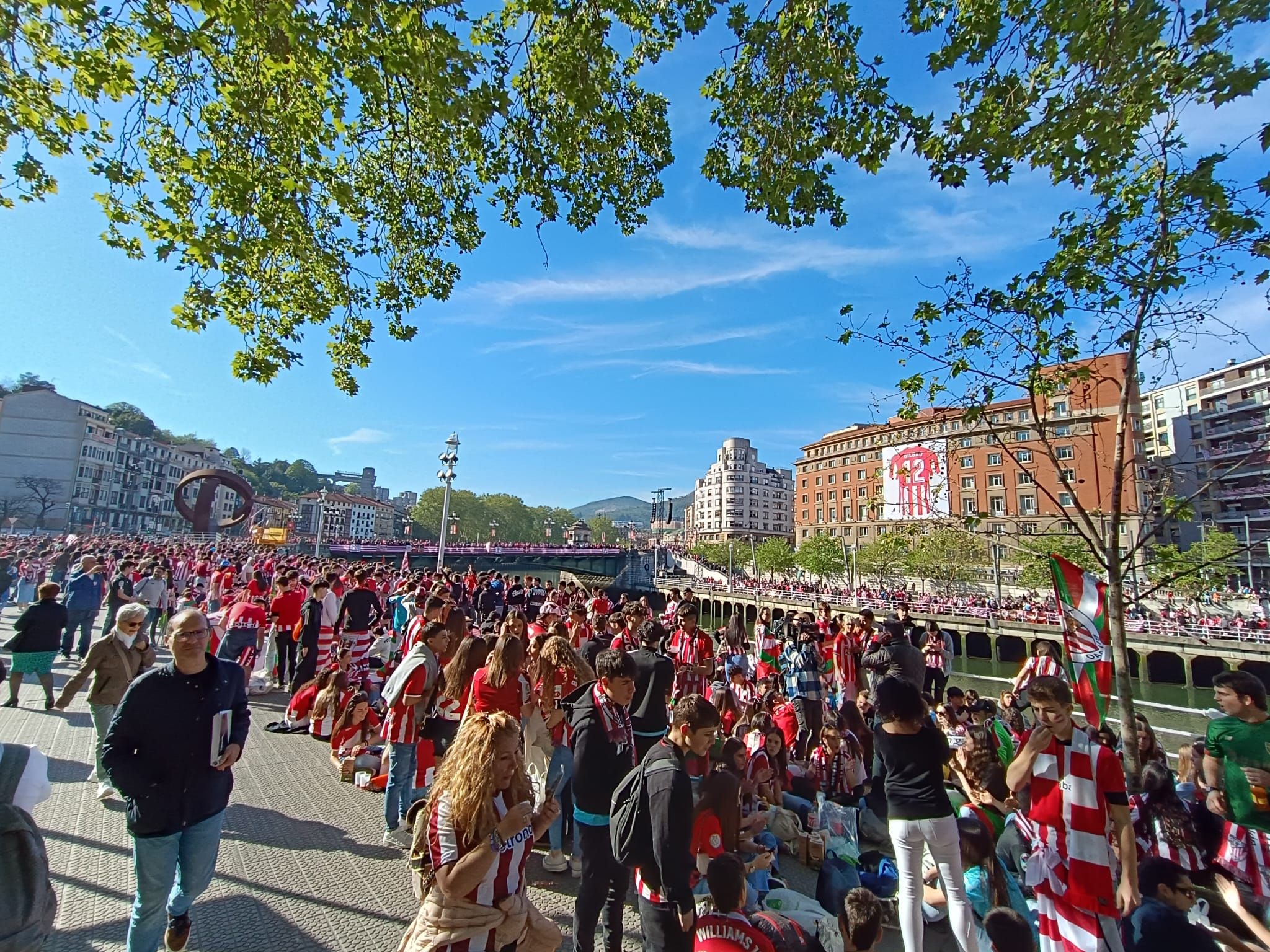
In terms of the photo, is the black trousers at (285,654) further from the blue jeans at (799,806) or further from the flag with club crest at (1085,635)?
the flag with club crest at (1085,635)

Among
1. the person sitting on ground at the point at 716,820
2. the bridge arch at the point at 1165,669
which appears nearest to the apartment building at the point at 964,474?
the person sitting on ground at the point at 716,820

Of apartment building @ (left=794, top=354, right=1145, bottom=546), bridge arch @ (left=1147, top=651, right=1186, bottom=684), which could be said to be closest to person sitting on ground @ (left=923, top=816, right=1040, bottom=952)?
apartment building @ (left=794, top=354, right=1145, bottom=546)

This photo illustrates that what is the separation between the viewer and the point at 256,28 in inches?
178

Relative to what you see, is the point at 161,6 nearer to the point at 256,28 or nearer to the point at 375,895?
the point at 256,28

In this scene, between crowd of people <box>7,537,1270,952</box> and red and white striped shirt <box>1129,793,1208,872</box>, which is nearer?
crowd of people <box>7,537,1270,952</box>

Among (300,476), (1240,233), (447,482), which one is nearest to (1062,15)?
(1240,233)

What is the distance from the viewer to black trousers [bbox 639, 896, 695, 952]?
270cm

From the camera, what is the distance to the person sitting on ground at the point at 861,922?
101 inches

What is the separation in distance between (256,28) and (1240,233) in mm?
7584

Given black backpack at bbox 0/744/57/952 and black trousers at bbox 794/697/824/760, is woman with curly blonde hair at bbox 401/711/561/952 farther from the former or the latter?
black trousers at bbox 794/697/824/760

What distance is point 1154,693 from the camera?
25203mm

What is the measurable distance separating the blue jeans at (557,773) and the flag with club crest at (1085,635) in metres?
3.91

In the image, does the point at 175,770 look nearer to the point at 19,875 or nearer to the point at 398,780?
the point at 19,875

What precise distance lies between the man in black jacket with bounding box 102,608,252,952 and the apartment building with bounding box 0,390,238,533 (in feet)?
280
